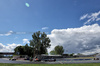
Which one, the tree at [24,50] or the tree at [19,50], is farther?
the tree at [19,50]

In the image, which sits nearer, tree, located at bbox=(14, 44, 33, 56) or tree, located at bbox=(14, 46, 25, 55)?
tree, located at bbox=(14, 44, 33, 56)

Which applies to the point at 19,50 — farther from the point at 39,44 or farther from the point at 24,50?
the point at 39,44

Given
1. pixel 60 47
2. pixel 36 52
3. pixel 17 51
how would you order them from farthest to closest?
→ pixel 60 47 < pixel 17 51 < pixel 36 52

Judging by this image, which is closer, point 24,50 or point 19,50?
point 24,50

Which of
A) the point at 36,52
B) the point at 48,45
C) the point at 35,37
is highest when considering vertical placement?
the point at 35,37

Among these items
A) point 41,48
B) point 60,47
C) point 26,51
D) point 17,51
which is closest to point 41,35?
point 41,48

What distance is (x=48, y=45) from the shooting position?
301 ft

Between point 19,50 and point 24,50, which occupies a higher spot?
point 19,50

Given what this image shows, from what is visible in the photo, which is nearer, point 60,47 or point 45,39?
point 45,39

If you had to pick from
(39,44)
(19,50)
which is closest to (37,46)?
(39,44)

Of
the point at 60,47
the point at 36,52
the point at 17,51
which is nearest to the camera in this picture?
the point at 36,52

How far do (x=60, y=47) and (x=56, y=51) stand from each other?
7.98 metres

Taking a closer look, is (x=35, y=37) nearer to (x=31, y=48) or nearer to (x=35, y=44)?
(x=35, y=44)

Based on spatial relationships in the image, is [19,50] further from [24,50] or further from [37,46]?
[37,46]
